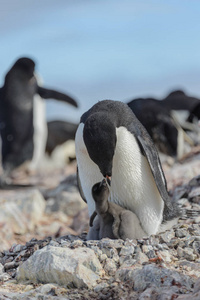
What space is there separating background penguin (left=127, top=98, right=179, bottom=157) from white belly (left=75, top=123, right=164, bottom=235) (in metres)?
4.87

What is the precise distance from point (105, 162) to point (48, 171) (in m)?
8.26

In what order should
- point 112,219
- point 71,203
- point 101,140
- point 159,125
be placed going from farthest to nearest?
point 159,125 < point 71,203 < point 112,219 < point 101,140

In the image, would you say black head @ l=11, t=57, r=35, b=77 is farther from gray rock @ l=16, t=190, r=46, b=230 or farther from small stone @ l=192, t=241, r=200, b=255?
small stone @ l=192, t=241, r=200, b=255

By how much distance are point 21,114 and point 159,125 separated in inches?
125

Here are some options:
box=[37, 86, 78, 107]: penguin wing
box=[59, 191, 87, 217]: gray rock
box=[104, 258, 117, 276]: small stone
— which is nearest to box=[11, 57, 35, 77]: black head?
box=[37, 86, 78, 107]: penguin wing

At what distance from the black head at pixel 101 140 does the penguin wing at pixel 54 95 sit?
7.95 metres

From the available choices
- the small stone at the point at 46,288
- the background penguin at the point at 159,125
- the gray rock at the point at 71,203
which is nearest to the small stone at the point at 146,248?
the small stone at the point at 46,288

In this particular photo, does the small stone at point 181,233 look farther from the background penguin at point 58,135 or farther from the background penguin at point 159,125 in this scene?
the background penguin at point 58,135

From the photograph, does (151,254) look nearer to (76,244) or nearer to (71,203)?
(76,244)

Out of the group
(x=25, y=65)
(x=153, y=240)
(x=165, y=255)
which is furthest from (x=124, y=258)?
(x=25, y=65)

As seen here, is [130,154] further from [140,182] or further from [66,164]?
[66,164]

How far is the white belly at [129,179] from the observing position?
497cm

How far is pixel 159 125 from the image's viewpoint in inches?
405

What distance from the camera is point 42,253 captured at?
14.0ft
